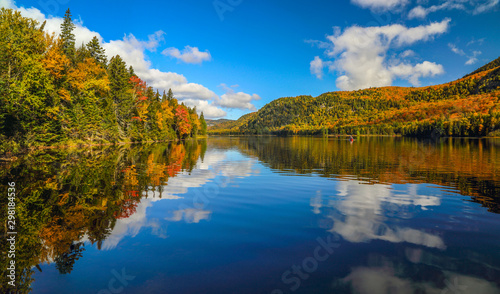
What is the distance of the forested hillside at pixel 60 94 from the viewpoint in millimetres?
34812

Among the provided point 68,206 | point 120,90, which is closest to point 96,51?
point 120,90

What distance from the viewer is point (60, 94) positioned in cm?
4809

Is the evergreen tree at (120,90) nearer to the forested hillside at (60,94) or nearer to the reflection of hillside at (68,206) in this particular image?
the forested hillside at (60,94)

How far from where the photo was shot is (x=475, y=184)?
1920 centimetres

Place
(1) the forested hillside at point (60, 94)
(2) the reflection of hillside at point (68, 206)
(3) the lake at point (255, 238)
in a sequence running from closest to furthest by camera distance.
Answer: (3) the lake at point (255, 238), (2) the reflection of hillside at point (68, 206), (1) the forested hillside at point (60, 94)

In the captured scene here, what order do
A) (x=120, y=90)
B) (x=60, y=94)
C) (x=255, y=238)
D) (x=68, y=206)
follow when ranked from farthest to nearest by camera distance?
(x=120, y=90) → (x=60, y=94) → (x=68, y=206) → (x=255, y=238)

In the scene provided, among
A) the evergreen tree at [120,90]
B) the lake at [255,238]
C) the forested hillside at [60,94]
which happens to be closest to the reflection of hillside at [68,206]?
the lake at [255,238]

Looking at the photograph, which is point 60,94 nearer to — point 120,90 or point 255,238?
point 120,90

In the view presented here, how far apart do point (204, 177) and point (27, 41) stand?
1529 inches

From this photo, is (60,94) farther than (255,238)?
Yes

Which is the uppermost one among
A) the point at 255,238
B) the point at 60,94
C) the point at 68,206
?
the point at 60,94

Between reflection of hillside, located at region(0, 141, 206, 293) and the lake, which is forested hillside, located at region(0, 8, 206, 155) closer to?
reflection of hillside, located at region(0, 141, 206, 293)

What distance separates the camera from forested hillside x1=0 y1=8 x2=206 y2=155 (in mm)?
34812

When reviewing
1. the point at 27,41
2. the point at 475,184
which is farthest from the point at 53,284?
the point at 27,41
